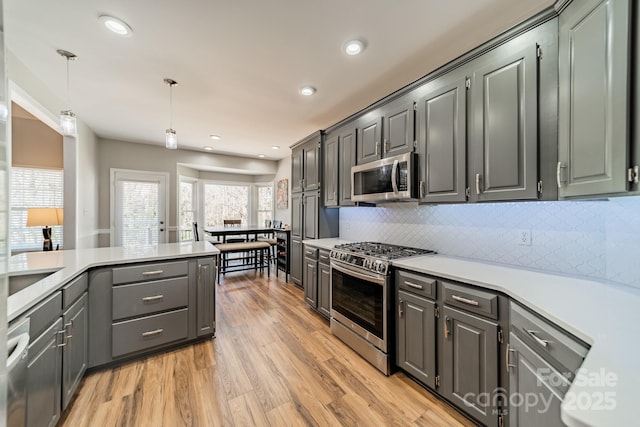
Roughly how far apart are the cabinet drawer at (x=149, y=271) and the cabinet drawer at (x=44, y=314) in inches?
23.1

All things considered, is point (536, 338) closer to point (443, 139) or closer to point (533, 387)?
point (533, 387)

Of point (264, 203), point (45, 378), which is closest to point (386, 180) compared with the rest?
point (45, 378)

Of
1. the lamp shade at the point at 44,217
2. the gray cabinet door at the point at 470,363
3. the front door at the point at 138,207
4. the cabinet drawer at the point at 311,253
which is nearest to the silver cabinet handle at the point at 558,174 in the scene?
the gray cabinet door at the point at 470,363

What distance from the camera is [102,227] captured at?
458 centimetres

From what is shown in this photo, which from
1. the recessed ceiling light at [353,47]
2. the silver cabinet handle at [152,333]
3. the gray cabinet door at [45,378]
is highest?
the recessed ceiling light at [353,47]

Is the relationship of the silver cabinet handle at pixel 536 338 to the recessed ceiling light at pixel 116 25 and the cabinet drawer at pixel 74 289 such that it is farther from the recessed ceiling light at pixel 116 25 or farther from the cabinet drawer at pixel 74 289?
the recessed ceiling light at pixel 116 25

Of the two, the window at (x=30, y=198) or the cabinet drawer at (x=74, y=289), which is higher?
the window at (x=30, y=198)

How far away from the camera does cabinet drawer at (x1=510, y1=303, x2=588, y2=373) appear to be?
93 cm

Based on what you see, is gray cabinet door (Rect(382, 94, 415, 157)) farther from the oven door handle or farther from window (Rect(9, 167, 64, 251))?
window (Rect(9, 167, 64, 251))

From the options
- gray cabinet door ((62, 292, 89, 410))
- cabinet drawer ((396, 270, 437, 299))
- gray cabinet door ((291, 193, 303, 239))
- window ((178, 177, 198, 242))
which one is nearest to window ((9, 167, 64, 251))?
window ((178, 177, 198, 242))

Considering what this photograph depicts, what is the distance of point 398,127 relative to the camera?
2.41 metres

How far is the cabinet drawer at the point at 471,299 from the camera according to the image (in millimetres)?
1415

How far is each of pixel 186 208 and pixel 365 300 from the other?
5488 mm

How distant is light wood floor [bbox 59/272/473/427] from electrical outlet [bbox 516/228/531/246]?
130 cm
